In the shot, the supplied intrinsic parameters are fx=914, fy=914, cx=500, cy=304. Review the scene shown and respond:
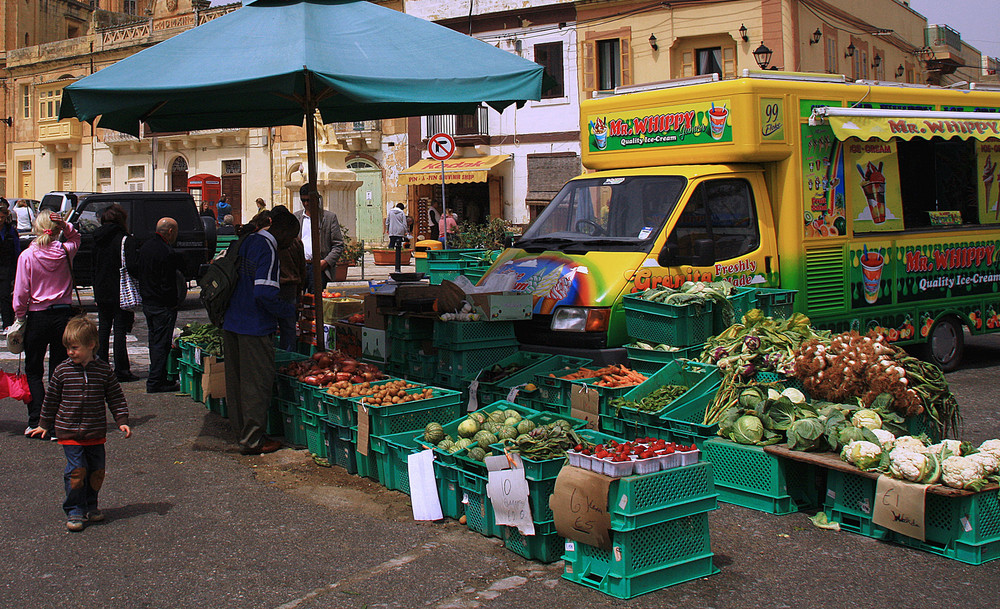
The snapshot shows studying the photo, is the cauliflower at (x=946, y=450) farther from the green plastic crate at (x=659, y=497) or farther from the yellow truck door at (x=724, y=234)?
the yellow truck door at (x=724, y=234)

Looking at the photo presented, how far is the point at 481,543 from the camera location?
16.6 ft

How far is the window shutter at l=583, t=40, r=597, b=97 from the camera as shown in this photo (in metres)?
29.3

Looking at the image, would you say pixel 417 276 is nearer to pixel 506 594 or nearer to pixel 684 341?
pixel 684 341

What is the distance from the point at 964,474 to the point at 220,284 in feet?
16.5

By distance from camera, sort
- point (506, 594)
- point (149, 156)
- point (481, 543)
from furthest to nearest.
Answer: point (149, 156) < point (481, 543) < point (506, 594)

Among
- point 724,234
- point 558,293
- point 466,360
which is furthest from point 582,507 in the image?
point 724,234

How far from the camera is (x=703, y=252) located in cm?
805

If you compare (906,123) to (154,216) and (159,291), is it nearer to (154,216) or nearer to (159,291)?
(159,291)

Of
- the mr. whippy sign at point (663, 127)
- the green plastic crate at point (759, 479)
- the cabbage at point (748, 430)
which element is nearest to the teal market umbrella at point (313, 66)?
the mr. whippy sign at point (663, 127)

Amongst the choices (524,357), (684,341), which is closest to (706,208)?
(684,341)

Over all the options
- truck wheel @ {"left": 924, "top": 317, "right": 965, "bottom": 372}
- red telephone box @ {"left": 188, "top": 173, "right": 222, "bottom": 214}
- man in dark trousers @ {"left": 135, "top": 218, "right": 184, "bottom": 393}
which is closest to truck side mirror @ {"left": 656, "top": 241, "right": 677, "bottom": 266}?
truck wheel @ {"left": 924, "top": 317, "right": 965, "bottom": 372}

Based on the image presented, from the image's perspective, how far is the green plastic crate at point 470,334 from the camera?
7367 mm

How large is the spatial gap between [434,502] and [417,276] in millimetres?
3988

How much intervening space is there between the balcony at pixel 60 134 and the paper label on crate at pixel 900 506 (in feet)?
148
